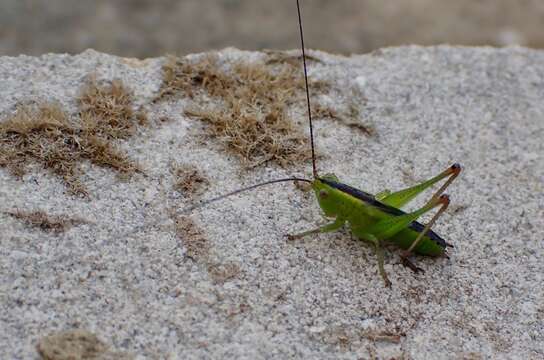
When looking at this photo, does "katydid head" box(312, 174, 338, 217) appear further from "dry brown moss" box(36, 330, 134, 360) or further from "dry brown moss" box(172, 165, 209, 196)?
"dry brown moss" box(36, 330, 134, 360)

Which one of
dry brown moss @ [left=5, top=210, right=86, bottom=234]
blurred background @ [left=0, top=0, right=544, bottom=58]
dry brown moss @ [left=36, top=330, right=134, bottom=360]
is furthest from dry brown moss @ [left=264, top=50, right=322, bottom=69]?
blurred background @ [left=0, top=0, right=544, bottom=58]

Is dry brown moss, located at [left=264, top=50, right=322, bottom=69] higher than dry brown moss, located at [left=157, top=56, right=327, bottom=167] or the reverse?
higher

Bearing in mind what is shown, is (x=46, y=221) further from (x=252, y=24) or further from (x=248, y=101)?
(x=252, y=24)

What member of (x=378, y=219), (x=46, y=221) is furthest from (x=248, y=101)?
(x=46, y=221)

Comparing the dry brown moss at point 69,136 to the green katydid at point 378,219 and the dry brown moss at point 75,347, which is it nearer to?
the green katydid at point 378,219

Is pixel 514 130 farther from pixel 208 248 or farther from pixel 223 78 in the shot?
pixel 208 248

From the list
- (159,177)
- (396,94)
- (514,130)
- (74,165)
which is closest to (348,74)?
(396,94)
